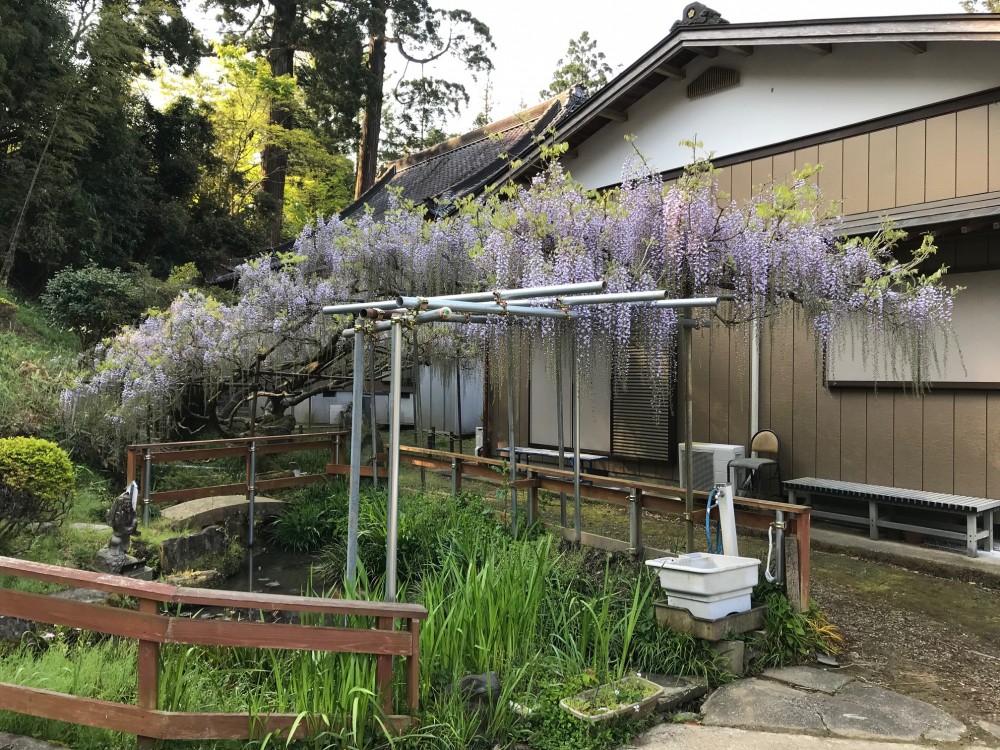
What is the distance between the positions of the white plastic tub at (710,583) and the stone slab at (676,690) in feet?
1.00

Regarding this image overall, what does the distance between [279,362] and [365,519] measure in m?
3.90

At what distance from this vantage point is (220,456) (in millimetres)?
6547

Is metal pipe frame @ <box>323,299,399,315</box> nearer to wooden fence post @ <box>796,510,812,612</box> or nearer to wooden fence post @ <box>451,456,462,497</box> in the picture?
wooden fence post @ <box>451,456,462,497</box>

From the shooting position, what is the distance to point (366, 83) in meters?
17.5

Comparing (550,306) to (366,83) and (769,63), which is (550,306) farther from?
(366,83)

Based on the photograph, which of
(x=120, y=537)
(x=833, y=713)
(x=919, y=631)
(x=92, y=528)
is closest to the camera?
(x=833, y=713)

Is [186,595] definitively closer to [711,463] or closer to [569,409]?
[711,463]

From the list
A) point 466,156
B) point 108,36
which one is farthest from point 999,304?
point 108,36

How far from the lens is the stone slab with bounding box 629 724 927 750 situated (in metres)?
2.77

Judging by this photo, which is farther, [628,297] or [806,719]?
[628,297]

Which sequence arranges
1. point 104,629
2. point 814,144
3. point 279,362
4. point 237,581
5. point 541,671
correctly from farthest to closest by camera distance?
point 279,362, point 814,144, point 237,581, point 541,671, point 104,629

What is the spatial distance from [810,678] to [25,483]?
16.1 ft

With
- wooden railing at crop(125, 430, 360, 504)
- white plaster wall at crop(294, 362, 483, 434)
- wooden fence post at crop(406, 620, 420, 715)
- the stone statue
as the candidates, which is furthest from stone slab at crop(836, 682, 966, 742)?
white plaster wall at crop(294, 362, 483, 434)

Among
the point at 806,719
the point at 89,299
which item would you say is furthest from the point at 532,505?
the point at 89,299
